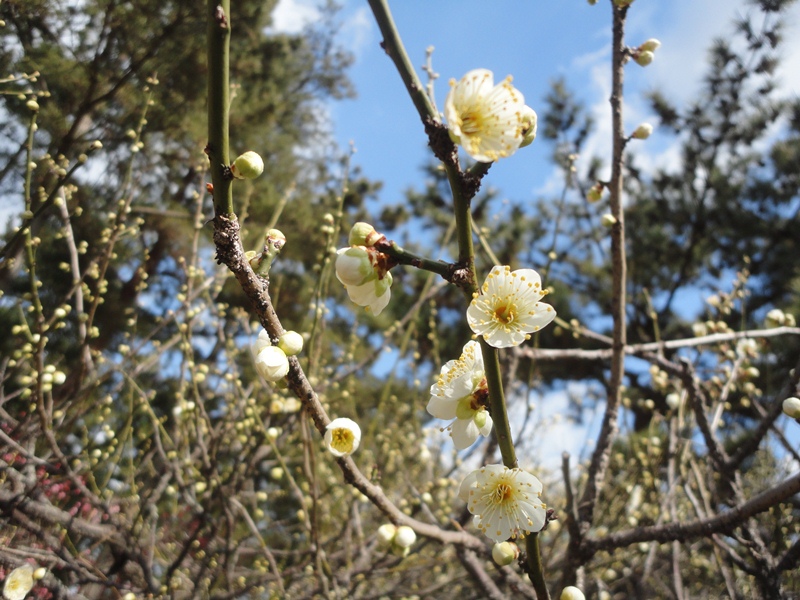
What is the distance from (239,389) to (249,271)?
1547 mm

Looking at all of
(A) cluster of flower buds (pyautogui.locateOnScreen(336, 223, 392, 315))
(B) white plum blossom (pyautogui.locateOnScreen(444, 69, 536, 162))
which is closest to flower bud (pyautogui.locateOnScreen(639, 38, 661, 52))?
(B) white plum blossom (pyautogui.locateOnScreen(444, 69, 536, 162))

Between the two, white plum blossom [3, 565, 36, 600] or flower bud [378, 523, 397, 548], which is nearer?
flower bud [378, 523, 397, 548]

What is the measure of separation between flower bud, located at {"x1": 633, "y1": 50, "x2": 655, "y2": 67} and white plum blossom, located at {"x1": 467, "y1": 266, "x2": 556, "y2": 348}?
91 cm

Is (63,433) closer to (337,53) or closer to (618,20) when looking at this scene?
(618,20)

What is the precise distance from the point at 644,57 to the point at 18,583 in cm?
199

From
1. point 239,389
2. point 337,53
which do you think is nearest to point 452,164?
point 239,389

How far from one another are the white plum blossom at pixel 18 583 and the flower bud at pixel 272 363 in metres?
1.22

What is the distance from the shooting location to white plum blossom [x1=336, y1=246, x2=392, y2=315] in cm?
59

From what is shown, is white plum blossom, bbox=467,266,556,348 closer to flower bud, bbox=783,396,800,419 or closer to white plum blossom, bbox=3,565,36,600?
flower bud, bbox=783,396,800,419

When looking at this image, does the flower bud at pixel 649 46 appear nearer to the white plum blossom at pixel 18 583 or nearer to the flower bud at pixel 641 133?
the flower bud at pixel 641 133

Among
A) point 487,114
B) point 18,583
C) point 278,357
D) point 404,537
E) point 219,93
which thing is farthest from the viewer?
point 18,583

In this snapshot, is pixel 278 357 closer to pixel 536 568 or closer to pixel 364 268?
pixel 364 268

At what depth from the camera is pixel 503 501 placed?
0.72 m

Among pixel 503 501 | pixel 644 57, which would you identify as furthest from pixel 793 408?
pixel 644 57
